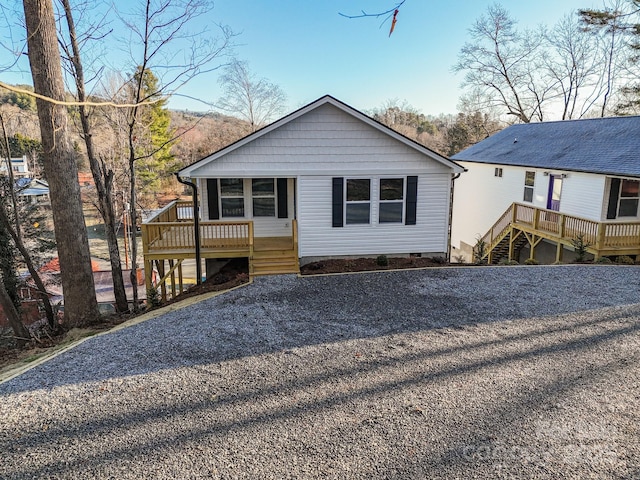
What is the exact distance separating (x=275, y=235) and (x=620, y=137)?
13383 millimetres

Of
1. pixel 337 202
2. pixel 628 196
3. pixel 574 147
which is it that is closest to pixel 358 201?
pixel 337 202

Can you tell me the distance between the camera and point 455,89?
41250 millimetres

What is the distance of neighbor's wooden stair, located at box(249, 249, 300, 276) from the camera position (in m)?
10.9

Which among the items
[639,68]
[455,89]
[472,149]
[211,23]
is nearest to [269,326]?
[211,23]

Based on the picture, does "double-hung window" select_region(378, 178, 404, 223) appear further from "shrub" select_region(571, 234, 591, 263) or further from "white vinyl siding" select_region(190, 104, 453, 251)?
"shrub" select_region(571, 234, 591, 263)

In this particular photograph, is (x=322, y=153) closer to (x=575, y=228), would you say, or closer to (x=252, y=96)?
(x=575, y=228)

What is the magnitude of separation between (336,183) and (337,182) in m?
0.04

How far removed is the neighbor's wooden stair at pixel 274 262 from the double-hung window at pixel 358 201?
79.3 inches

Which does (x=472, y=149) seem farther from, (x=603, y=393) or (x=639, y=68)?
(x=603, y=393)

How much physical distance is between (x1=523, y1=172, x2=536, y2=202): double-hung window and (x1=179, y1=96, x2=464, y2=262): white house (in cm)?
781

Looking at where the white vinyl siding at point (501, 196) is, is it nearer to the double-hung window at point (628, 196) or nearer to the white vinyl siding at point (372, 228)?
the double-hung window at point (628, 196)

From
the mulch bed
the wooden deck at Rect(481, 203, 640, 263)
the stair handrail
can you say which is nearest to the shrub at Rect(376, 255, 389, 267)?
the mulch bed

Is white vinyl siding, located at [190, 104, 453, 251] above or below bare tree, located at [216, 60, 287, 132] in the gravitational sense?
below

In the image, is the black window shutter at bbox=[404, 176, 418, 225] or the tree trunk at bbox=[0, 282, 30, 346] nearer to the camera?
the tree trunk at bbox=[0, 282, 30, 346]
